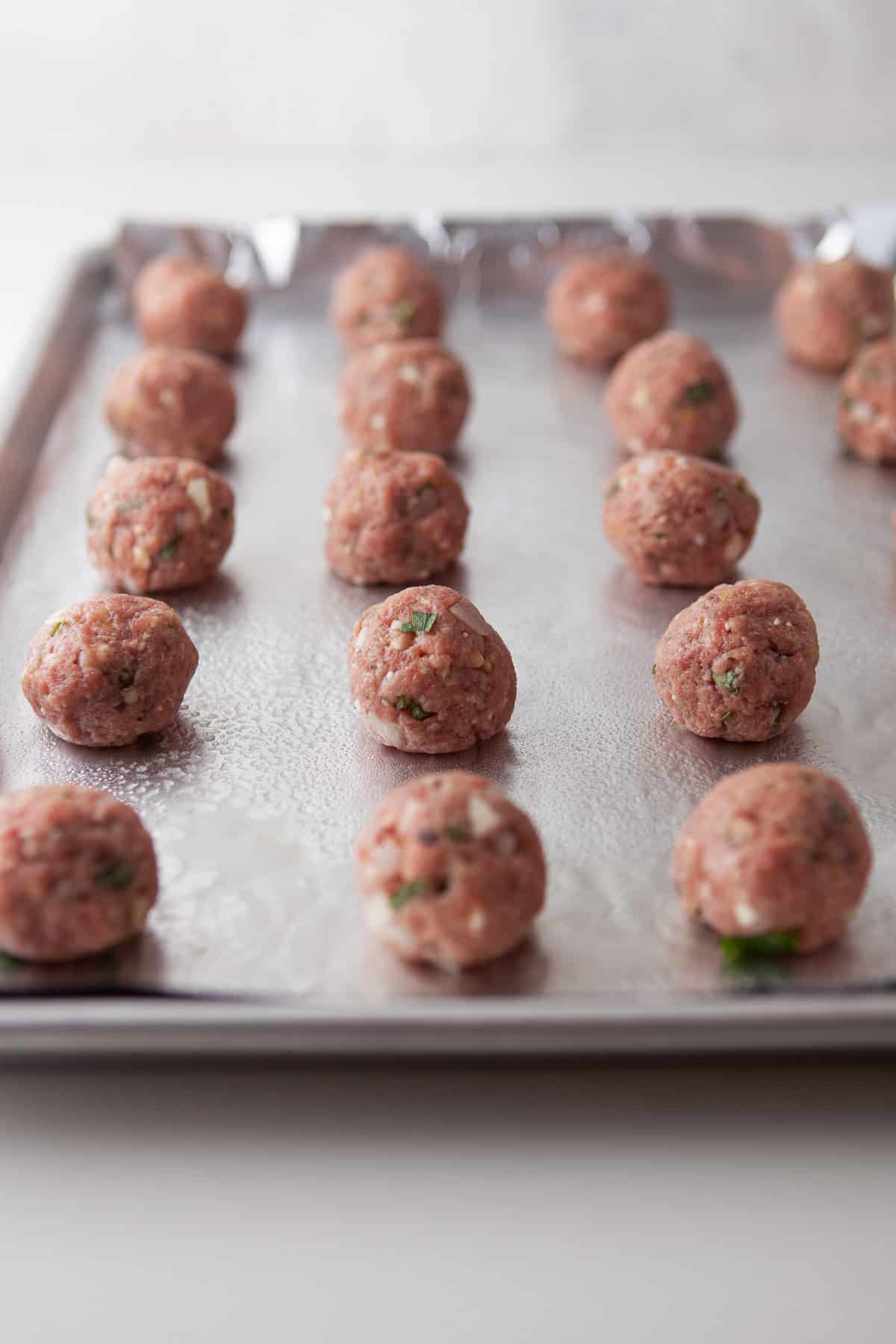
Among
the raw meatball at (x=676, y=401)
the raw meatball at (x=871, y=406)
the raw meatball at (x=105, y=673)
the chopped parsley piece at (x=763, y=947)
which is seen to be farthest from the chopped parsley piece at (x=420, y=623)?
the raw meatball at (x=871, y=406)

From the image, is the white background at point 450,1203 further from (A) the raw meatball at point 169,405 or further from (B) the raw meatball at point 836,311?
(B) the raw meatball at point 836,311

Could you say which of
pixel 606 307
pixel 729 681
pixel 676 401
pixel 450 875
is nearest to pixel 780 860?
pixel 450 875

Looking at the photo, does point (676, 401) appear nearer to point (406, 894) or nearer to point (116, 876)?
point (406, 894)

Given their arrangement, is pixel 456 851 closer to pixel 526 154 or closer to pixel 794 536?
pixel 794 536

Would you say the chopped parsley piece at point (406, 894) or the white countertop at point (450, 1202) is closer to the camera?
the white countertop at point (450, 1202)

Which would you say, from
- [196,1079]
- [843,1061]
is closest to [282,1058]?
[196,1079]

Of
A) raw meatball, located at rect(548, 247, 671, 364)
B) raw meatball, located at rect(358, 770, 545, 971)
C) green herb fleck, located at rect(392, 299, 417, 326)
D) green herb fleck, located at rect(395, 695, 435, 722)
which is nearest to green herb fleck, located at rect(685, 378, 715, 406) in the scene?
raw meatball, located at rect(548, 247, 671, 364)
